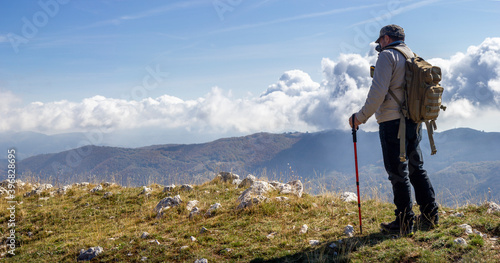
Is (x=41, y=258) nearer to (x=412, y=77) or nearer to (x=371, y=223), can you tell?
(x=371, y=223)

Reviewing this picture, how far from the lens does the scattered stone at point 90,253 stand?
23.5ft

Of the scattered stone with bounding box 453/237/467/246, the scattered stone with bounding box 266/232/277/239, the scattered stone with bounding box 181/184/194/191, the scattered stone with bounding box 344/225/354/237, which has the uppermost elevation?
the scattered stone with bounding box 181/184/194/191

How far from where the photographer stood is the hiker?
6094mm

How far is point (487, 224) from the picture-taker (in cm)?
656

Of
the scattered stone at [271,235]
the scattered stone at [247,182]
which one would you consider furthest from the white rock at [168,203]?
the scattered stone at [271,235]

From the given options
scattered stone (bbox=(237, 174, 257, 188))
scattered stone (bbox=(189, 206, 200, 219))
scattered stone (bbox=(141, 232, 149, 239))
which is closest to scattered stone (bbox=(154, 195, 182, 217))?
scattered stone (bbox=(189, 206, 200, 219))

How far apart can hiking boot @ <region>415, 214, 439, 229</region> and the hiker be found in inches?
13.9

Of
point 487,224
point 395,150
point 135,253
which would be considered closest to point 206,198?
point 135,253

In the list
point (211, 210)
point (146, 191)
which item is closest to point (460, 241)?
point (211, 210)

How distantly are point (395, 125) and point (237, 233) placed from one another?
404 cm

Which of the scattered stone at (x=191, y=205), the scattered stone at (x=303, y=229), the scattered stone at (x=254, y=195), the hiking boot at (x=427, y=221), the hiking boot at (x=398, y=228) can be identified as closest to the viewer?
the hiking boot at (x=398, y=228)

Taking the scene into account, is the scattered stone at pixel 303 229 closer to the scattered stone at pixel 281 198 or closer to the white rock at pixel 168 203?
the scattered stone at pixel 281 198

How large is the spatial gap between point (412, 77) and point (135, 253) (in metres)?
6.27

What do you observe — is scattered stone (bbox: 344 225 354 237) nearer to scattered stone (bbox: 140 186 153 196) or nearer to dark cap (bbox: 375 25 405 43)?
dark cap (bbox: 375 25 405 43)
